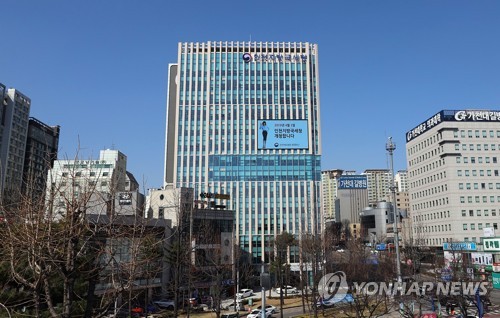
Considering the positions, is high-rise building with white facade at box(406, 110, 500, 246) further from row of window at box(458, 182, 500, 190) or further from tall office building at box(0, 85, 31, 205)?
tall office building at box(0, 85, 31, 205)

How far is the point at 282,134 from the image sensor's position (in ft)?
284

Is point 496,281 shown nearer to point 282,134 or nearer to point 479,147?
point 282,134

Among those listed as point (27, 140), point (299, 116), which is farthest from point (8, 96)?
point (299, 116)

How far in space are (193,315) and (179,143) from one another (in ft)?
172

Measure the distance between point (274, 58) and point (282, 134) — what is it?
59.1 ft

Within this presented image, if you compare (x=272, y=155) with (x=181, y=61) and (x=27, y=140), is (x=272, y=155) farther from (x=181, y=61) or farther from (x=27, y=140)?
(x=27, y=140)

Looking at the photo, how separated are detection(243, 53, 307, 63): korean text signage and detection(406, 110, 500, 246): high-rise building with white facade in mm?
32158

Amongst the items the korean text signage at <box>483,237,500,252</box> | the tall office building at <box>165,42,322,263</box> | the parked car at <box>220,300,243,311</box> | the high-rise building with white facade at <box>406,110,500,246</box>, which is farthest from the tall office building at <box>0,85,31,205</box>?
the korean text signage at <box>483,237,500,252</box>

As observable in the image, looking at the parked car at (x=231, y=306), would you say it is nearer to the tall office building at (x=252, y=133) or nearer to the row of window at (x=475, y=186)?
the tall office building at (x=252, y=133)

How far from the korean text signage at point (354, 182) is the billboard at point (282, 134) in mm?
79000

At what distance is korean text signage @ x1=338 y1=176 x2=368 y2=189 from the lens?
15862 cm

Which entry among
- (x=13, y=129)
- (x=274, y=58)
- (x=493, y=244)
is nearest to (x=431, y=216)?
(x=274, y=58)

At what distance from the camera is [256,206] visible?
83.2 meters

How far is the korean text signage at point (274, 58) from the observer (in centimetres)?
8981
